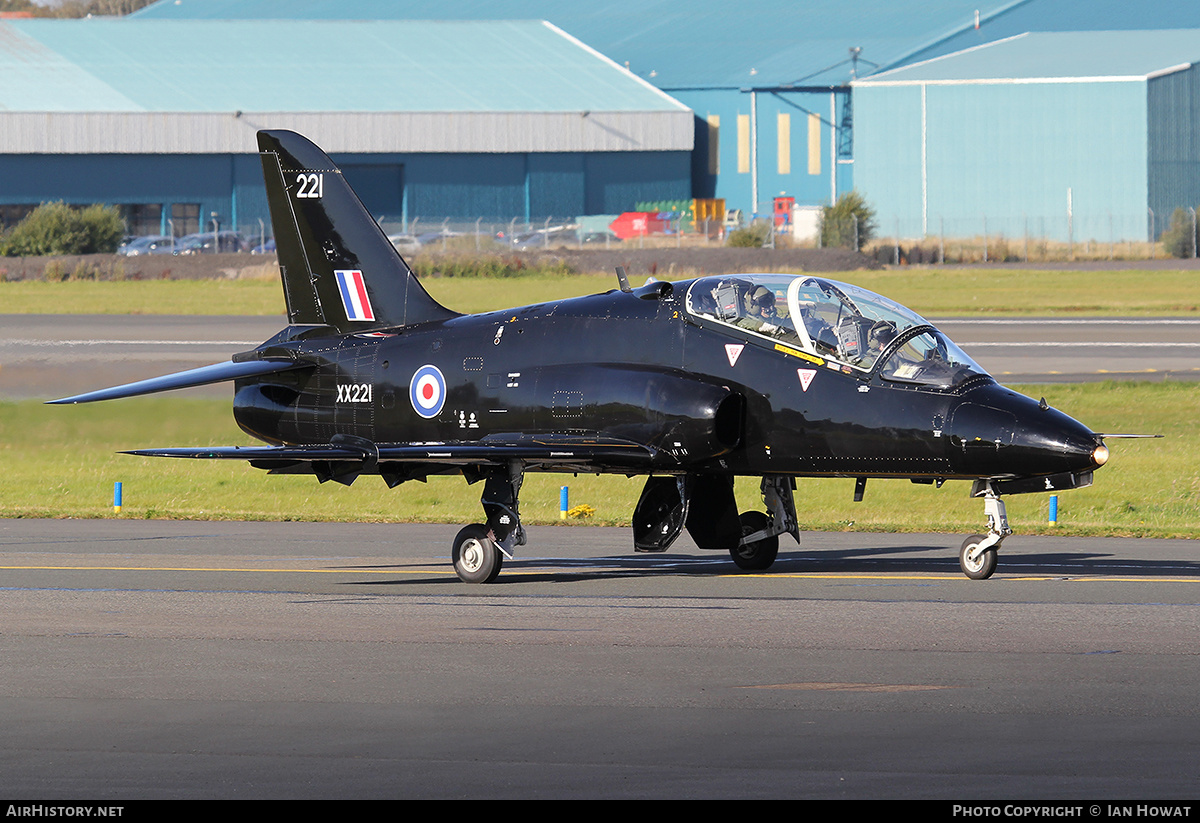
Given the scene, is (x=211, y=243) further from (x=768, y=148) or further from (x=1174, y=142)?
(x=1174, y=142)

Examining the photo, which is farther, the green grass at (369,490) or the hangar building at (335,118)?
the hangar building at (335,118)

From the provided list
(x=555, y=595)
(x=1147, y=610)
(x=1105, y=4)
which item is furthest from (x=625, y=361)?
(x=1105, y=4)

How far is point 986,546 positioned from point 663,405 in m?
3.46

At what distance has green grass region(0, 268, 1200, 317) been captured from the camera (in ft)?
195

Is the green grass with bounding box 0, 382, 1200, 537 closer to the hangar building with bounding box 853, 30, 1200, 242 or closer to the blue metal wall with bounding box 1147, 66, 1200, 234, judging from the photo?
the hangar building with bounding box 853, 30, 1200, 242

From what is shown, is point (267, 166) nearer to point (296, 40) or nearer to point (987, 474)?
point (987, 474)

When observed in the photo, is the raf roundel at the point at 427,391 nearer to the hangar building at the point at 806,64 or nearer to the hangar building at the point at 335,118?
the hangar building at the point at 335,118

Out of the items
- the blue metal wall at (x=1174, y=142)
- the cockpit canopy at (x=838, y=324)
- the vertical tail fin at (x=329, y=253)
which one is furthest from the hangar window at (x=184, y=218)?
the cockpit canopy at (x=838, y=324)

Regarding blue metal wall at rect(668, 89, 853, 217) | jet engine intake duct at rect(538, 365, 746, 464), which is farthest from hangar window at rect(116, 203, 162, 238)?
jet engine intake duct at rect(538, 365, 746, 464)

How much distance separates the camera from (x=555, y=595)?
647 inches

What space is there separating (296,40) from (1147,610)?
8033 centimetres

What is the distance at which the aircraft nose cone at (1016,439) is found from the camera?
49.6 ft

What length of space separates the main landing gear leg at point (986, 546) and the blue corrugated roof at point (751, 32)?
79.7 metres

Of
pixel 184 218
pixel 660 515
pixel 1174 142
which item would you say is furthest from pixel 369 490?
pixel 1174 142
